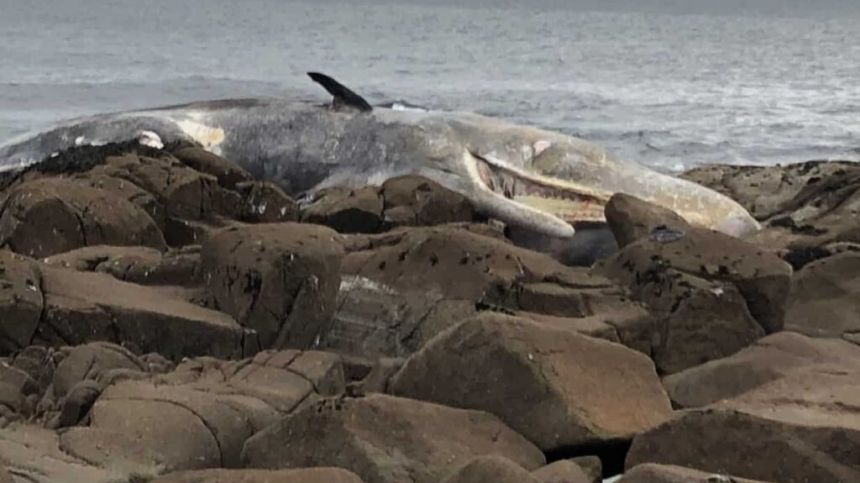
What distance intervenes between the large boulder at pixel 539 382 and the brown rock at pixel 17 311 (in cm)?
142

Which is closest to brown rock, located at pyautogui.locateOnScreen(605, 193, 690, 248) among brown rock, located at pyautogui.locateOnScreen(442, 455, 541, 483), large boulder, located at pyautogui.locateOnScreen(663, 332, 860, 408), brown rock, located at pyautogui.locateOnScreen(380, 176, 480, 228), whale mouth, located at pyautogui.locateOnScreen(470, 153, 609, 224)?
whale mouth, located at pyautogui.locateOnScreen(470, 153, 609, 224)

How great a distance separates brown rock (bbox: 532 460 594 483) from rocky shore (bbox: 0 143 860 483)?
0.04ft

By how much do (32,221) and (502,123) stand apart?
11.3ft

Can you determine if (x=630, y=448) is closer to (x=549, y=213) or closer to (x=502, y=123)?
(x=549, y=213)

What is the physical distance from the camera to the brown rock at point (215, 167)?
7988mm

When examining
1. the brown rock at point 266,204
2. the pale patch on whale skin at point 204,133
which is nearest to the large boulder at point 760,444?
the brown rock at point 266,204

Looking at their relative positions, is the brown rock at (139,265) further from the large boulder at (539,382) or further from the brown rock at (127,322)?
the large boulder at (539,382)

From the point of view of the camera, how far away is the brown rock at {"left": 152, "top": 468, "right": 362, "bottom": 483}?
11.3 feet

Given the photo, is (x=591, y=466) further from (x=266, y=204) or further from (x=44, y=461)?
(x=266, y=204)

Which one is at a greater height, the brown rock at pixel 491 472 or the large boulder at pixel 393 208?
the brown rock at pixel 491 472

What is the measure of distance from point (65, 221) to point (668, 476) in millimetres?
3830

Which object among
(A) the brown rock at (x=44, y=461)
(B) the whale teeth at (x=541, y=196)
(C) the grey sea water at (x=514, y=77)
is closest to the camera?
(A) the brown rock at (x=44, y=461)

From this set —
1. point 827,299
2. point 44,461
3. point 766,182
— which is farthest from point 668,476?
point 766,182

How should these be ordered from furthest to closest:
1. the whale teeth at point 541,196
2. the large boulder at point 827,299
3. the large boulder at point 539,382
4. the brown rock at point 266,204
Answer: the whale teeth at point 541,196, the brown rock at point 266,204, the large boulder at point 827,299, the large boulder at point 539,382
